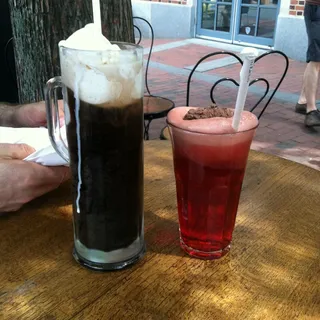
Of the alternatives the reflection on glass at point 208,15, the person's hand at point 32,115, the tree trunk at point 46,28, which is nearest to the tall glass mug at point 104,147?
the person's hand at point 32,115

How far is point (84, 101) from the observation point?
62cm

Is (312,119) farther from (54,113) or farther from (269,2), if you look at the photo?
(269,2)

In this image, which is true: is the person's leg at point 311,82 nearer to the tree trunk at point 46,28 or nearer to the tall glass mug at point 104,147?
the tree trunk at point 46,28

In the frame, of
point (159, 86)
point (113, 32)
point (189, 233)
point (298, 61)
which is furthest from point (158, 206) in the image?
point (298, 61)

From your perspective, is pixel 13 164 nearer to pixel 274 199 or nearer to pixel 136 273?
pixel 136 273

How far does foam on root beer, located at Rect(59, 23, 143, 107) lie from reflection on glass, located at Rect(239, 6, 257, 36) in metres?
6.49

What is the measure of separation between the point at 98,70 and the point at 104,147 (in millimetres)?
113

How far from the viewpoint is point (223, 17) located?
277 inches

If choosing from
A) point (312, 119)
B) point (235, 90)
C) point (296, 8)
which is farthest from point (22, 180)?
point (296, 8)

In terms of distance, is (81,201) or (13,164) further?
(13,164)

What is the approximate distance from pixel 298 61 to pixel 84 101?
5.96 metres

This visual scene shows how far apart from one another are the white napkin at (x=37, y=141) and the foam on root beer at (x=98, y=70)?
235 mm

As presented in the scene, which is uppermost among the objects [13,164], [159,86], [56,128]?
[56,128]

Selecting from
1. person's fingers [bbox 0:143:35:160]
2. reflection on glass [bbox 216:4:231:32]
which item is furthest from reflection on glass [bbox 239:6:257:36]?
person's fingers [bbox 0:143:35:160]
